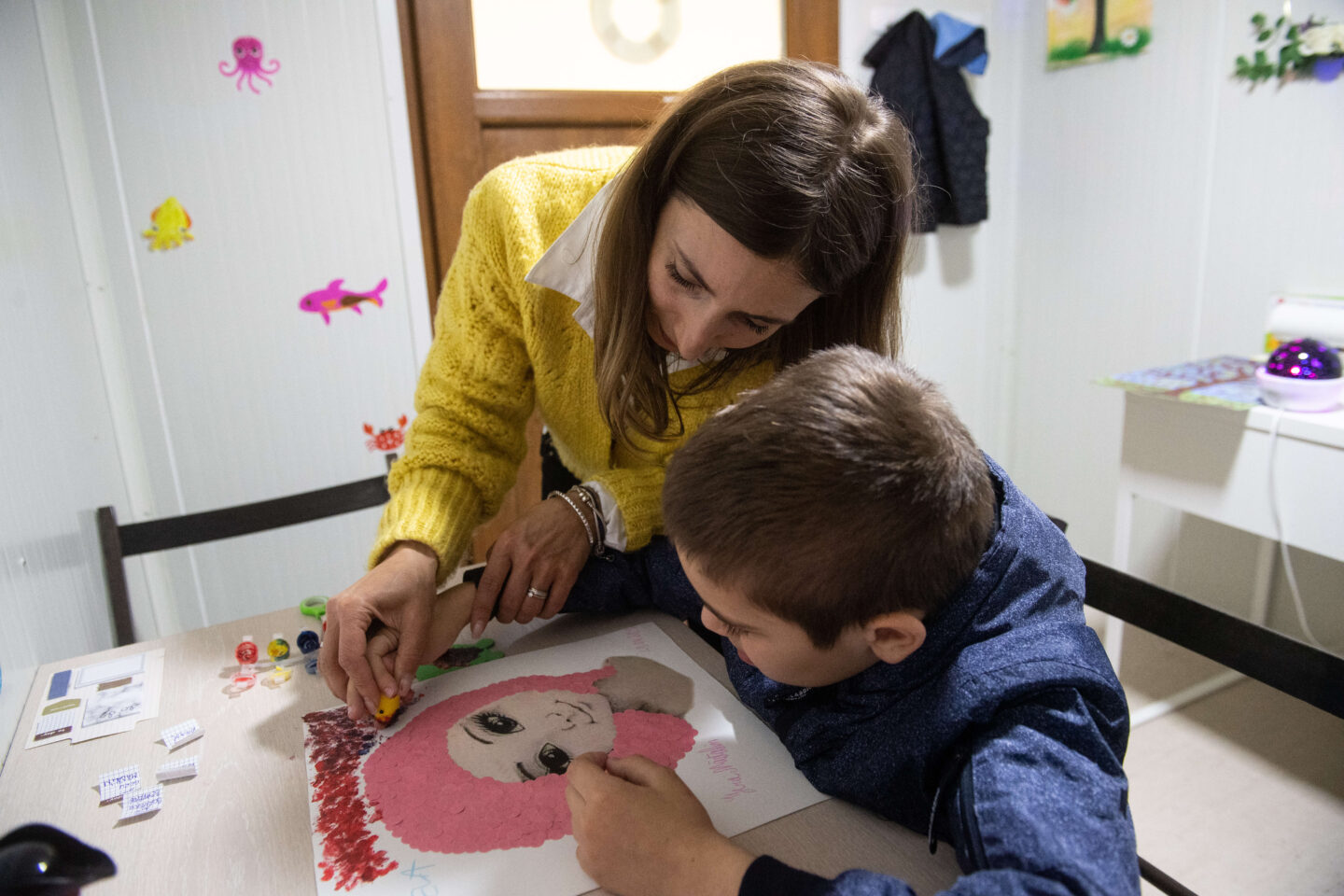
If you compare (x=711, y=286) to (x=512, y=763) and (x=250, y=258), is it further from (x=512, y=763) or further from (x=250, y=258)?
(x=250, y=258)

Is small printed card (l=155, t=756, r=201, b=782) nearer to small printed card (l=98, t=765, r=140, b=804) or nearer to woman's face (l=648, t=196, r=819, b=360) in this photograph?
small printed card (l=98, t=765, r=140, b=804)

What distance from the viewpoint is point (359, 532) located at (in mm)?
2016

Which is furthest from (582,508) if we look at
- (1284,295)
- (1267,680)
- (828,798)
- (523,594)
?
(1284,295)

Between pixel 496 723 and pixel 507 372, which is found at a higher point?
pixel 507 372

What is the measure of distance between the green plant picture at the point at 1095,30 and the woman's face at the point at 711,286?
1.78 meters

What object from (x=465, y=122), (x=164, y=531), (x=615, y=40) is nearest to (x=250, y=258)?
(x=465, y=122)

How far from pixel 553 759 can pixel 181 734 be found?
32cm

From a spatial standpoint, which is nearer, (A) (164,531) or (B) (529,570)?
(B) (529,570)

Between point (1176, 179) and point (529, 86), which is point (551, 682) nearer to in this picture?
point (529, 86)

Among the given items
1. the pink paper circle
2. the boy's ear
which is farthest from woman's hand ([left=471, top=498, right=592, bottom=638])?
the boy's ear

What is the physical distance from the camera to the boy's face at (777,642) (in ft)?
1.97

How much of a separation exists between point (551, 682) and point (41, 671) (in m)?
0.51

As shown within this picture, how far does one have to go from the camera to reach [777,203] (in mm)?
704

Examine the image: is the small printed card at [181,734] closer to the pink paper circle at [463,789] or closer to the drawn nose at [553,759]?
the pink paper circle at [463,789]
